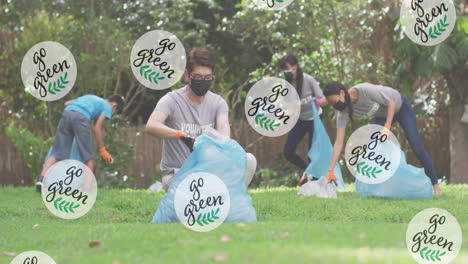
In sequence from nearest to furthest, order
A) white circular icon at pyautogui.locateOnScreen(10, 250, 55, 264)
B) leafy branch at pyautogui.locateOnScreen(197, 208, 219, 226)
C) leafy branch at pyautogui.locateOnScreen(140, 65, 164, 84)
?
white circular icon at pyautogui.locateOnScreen(10, 250, 55, 264)
leafy branch at pyautogui.locateOnScreen(197, 208, 219, 226)
leafy branch at pyautogui.locateOnScreen(140, 65, 164, 84)

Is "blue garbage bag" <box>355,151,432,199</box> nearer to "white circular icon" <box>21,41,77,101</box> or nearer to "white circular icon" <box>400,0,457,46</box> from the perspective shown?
"white circular icon" <box>400,0,457,46</box>

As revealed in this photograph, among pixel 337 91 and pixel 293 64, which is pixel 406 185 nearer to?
pixel 337 91

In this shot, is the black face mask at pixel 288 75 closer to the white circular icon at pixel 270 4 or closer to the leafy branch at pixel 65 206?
the leafy branch at pixel 65 206

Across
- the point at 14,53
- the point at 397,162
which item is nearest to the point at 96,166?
the point at 14,53

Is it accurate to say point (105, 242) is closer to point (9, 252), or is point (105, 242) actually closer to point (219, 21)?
point (9, 252)

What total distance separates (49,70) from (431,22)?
5.44m

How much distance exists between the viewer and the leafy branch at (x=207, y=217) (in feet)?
16.3

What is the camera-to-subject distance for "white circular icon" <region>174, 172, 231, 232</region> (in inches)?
197

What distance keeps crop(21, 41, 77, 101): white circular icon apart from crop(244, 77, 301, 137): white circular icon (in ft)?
8.66

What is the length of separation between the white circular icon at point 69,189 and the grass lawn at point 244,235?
12 cm

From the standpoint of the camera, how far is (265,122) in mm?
10805

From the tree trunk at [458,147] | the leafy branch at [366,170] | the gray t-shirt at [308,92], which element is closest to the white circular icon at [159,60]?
the gray t-shirt at [308,92]

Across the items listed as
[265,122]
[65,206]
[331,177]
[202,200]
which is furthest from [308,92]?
[202,200]

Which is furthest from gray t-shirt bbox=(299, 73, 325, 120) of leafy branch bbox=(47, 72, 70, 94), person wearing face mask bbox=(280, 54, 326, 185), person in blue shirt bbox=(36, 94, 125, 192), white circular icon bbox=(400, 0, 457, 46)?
leafy branch bbox=(47, 72, 70, 94)
